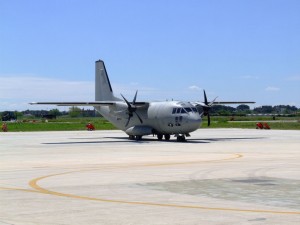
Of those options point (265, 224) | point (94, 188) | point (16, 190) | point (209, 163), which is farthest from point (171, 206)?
point (209, 163)

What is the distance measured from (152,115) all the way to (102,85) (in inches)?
380

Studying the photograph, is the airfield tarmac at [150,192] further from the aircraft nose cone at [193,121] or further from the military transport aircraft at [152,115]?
the military transport aircraft at [152,115]

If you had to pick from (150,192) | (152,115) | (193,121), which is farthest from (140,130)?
(150,192)

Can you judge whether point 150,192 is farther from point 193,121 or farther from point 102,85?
point 102,85

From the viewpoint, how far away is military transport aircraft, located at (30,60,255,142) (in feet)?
145

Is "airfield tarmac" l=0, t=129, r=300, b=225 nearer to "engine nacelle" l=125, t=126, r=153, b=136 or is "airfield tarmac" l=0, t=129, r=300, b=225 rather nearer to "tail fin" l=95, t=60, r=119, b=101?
"engine nacelle" l=125, t=126, r=153, b=136

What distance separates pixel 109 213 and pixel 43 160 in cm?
1601

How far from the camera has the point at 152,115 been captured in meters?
47.4

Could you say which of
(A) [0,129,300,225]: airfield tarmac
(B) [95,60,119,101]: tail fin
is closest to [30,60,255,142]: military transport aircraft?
(B) [95,60,119,101]: tail fin

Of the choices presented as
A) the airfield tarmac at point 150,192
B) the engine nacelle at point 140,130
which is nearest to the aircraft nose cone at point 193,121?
the engine nacelle at point 140,130

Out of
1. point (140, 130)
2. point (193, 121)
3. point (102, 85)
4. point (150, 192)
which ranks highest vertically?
point (102, 85)

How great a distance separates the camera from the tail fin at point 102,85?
179ft

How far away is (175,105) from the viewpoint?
4538 cm

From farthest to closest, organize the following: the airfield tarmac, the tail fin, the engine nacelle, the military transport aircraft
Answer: the tail fin < the engine nacelle < the military transport aircraft < the airfield tarmac
